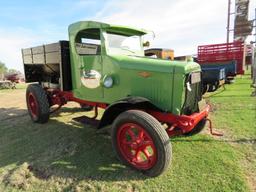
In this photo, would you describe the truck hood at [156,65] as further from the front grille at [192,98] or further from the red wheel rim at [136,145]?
the red wheel rim at [136,145]

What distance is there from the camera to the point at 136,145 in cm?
330

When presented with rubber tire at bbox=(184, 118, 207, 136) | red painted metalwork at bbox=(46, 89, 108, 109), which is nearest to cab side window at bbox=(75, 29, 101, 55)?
red painted metalwork at bbox=(46, 89, 108, 109)

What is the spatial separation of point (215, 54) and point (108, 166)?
27.7 feet


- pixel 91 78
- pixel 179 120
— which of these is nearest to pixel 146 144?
pixel 179 120

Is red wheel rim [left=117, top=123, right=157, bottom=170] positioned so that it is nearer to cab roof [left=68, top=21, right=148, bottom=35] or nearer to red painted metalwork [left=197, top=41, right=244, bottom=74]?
cab roof [left=68, top=21, right=148, bottom=35]

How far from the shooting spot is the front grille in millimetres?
3475

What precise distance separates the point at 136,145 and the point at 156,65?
1230 mm

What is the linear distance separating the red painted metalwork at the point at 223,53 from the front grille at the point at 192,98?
22.1 ft

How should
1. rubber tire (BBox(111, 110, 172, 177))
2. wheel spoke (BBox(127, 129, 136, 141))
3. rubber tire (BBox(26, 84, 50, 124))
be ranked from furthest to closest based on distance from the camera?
rubber tire (BBox(26, 84, 50, 124)) < wheel spoke (BBox(127, 129, 136, 141)) < rubber tire (BBox(111, 110, 172, 177))

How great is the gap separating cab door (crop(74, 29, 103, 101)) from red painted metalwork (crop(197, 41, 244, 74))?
23.7 ft

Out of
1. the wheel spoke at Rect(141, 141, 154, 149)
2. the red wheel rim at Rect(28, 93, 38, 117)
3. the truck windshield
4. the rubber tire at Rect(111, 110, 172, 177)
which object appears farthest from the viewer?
the red wheel rim at Rect(28, 93, 38, 117)

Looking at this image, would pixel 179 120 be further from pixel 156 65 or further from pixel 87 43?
pixel 87 43

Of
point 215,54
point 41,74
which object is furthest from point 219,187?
point 215,54

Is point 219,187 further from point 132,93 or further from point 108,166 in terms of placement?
point 132,93
